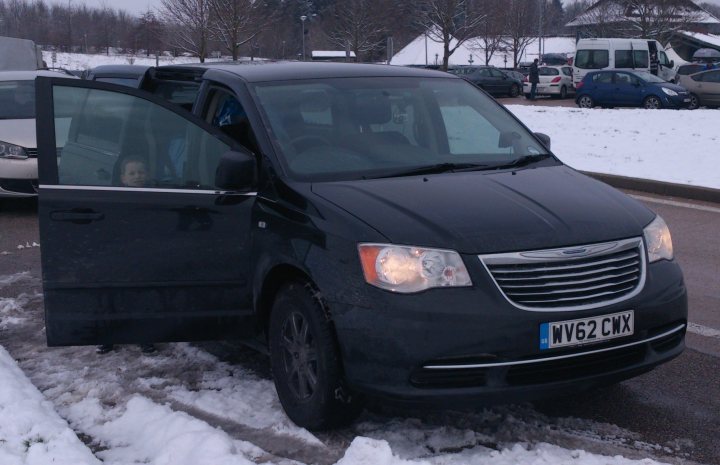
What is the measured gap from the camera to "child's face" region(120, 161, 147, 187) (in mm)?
4898

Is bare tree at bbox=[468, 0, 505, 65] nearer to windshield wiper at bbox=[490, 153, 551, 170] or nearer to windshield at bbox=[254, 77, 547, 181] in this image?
windshield at bbox=[254, 77, 547, 181]

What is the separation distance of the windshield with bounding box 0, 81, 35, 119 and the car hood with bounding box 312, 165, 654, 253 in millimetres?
8634

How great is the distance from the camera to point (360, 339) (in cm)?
395

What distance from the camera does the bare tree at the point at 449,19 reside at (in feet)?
141

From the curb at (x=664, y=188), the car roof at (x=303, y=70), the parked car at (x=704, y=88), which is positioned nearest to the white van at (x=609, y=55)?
the parked car at (x=704, y=88)

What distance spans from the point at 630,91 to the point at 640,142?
14.4m

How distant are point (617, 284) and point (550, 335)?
1.44 ft

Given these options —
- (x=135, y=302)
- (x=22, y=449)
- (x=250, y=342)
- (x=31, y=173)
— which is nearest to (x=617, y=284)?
(x=250, y=342)

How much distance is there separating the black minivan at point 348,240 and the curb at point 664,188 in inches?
261

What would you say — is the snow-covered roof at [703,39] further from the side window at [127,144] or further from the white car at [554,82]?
the side window at [127,144]

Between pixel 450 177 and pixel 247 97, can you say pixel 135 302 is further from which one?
pixel 450 177

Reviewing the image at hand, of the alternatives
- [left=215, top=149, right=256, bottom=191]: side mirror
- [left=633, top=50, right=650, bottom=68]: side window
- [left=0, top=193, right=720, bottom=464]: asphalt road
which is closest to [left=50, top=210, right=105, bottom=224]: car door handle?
[left=215, top=149, right=256, bottom=191]: side mirror

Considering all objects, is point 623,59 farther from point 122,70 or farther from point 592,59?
point 122,70

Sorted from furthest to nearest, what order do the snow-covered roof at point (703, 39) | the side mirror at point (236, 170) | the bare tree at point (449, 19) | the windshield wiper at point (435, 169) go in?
the snow-covered roof at point (703, 39)
the bare tree at point (449, 19)
the windshield wiper at point (435, 169)
the side mirror at point (236, 170)
